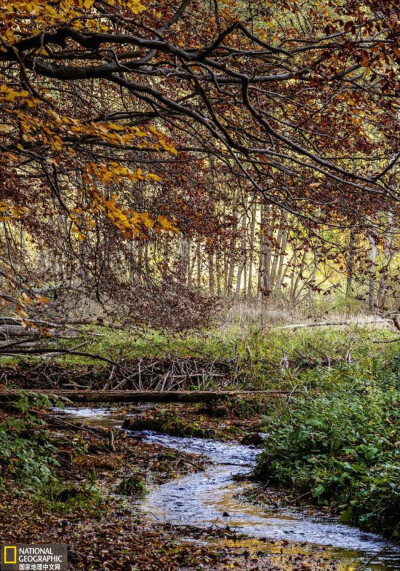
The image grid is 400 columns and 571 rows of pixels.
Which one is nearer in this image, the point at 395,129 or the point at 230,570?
the point at 230,570

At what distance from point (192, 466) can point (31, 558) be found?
4.03 m

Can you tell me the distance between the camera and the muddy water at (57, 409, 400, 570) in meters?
5.19

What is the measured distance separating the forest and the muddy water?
→ 0.03 meters

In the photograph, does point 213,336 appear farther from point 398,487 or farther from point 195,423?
point 398,487

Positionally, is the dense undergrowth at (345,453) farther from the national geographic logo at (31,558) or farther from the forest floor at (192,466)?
the national geographic logo at (31,558)

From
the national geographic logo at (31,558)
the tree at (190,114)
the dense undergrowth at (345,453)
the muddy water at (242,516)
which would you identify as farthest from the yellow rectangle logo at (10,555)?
the dense undergrowth at (345,453)

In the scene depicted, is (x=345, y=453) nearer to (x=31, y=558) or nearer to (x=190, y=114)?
(x=31, y=558)

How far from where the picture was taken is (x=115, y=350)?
52.5ft

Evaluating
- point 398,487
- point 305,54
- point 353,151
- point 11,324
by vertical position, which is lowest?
point 398,487

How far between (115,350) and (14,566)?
1183 centimetres

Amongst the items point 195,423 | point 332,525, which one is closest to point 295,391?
point 195,423

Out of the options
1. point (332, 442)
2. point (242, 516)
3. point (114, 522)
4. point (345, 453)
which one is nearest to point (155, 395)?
point (332, 442)

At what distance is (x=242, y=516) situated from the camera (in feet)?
20.6

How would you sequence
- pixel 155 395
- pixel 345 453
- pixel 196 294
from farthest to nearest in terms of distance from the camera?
pixel 196 294 → pixel 155 395 → pixel 345 453
